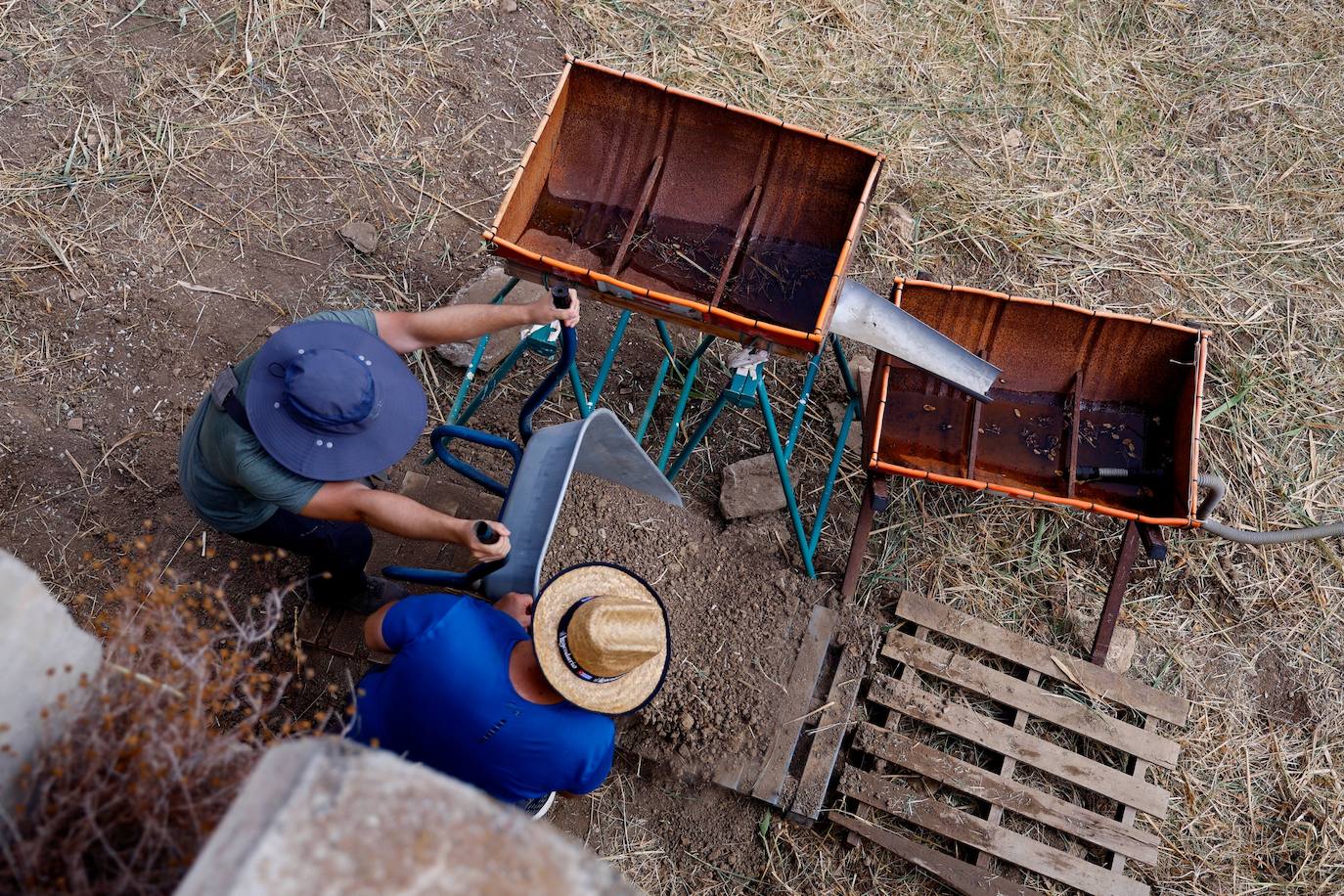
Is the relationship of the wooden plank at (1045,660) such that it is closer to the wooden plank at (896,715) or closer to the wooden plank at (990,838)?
the wooden plank at (896,715)

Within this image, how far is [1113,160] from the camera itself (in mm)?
5891

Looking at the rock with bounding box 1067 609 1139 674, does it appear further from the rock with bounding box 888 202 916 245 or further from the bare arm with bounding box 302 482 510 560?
the bare arm with bounding box 302 482 510 560

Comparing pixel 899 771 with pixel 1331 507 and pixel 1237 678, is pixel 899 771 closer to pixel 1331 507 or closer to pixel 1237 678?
pixel 1237 678

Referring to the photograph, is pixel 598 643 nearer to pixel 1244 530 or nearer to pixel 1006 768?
pixel 1006 768

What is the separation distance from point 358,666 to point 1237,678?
436 centimetres

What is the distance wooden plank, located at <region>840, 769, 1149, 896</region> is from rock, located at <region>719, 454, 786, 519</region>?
1.36 m

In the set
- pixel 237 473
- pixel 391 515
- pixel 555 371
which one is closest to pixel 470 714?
pixel 391 515

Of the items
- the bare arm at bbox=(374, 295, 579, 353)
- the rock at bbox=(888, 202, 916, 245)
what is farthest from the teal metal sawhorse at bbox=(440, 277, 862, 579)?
the rock at bbox=(888, 202, 916, 245)

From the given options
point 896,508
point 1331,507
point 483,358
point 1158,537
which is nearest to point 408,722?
point 483,358

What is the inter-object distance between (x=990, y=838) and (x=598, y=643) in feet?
7.85

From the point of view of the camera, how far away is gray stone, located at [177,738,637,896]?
1.63 m

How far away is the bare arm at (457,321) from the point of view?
11.2ft

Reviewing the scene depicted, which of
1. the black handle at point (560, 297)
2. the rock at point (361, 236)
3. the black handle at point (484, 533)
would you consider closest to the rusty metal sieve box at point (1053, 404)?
the black handle at point (560, 297)

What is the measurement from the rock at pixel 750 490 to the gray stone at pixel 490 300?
1350 mm
